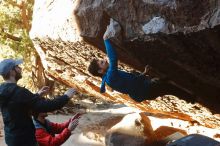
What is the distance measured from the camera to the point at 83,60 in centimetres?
599

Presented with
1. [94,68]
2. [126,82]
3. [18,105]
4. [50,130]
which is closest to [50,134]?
[50,130]

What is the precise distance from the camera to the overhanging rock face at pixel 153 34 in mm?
3422

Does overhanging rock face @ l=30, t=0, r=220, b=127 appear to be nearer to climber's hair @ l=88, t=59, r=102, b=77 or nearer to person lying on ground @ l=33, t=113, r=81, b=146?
climber's hair @ l=88, t=59, r=102, b=77

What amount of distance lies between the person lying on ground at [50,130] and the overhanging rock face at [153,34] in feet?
3.63

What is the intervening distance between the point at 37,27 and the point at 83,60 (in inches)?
38.1

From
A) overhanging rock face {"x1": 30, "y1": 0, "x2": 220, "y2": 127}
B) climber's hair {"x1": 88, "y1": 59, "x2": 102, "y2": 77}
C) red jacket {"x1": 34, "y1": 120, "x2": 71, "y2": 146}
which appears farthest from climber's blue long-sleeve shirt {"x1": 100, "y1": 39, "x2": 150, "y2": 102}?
red jacket {"x1": 34, "y1": 120, "x2": 71, "y2": 146}

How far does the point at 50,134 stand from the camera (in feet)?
14.3

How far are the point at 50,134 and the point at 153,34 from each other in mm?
1780

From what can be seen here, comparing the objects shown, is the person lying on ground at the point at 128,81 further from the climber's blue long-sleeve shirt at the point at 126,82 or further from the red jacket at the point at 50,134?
the red jacket at the point at 50,134

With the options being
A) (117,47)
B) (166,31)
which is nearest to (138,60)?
(117,47)

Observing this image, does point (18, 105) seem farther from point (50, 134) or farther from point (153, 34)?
point (153, 34)

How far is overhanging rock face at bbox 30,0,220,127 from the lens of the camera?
3.42 m

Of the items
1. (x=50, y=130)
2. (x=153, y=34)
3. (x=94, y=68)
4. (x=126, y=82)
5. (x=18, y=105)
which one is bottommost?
(x=50, y=130)

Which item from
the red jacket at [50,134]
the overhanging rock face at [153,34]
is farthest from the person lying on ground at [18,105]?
the overhanging rock face at [153,34]
